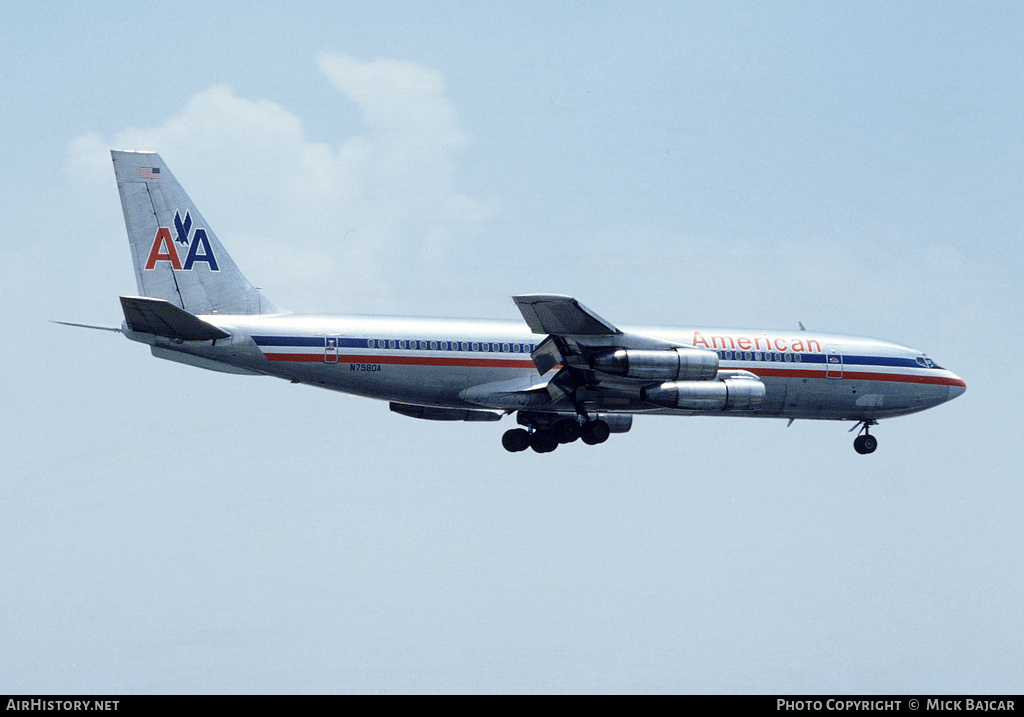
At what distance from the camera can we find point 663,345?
3544cm

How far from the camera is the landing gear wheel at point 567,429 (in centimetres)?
3853

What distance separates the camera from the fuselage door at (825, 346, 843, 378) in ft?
131

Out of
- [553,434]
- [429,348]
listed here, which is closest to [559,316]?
[429,348]

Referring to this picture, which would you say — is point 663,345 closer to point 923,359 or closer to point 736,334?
point 736,334

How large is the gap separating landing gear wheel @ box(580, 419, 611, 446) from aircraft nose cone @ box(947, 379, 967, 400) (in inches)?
480

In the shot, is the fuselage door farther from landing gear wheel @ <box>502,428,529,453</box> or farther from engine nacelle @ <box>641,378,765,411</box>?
landing gear wheel @ <box>502,428,529,453</box>

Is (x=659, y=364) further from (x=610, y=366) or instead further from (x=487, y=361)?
(x=487, y=361)

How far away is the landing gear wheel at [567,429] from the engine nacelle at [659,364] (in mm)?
3644

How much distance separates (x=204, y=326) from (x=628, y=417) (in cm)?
1417
